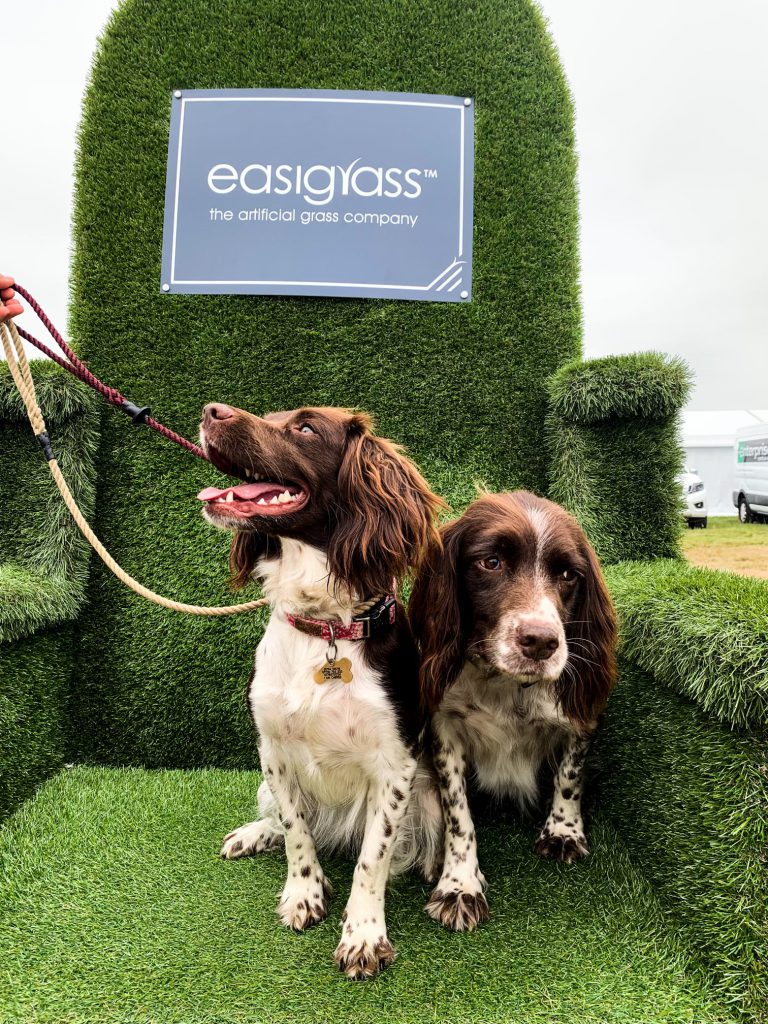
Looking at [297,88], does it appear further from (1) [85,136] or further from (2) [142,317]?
(2) [142,317]

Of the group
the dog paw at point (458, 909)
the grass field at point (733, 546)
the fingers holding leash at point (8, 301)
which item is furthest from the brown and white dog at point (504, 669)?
the grass field at point (733, 546)

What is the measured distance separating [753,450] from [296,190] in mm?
12230

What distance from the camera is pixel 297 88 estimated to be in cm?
267

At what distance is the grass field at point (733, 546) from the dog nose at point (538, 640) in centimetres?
539

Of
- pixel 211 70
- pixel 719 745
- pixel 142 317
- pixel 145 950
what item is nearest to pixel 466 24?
pixel 211 70

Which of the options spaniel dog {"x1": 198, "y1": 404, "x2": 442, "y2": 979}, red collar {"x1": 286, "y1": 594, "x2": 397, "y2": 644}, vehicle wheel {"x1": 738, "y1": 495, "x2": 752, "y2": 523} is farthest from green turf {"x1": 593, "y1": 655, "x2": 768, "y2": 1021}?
vehicle wheel {"x1": 738, "y1": 495, "x2": 752, "y2": 523}

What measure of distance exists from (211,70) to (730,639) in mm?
2815

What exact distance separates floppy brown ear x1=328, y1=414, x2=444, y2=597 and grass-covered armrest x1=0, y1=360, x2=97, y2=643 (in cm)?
127

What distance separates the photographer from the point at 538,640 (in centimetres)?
150

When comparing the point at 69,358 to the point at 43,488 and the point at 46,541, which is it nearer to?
the point at 43,488

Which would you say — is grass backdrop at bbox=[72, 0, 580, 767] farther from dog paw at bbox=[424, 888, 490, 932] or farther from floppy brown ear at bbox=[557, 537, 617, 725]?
dog paw at bbox=[424, 888, 490, 932]

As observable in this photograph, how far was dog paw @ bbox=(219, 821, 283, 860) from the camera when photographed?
1920 mm

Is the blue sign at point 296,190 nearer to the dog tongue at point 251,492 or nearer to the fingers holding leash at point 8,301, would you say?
the fingers holding leash at point 8,301

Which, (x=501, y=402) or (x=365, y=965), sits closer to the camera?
(x=365, y=965)
